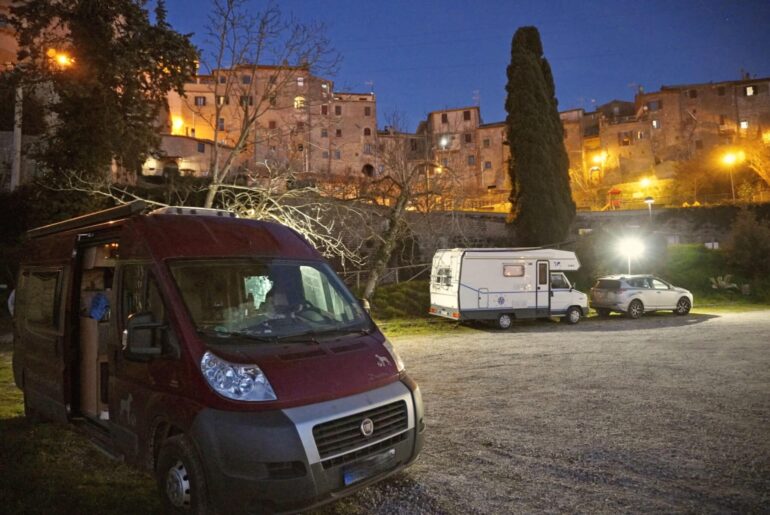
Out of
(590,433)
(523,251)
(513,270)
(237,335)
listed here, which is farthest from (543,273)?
(237,335)

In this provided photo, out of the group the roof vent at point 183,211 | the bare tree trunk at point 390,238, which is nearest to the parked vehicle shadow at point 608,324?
the bare tree trunk at point 390,238

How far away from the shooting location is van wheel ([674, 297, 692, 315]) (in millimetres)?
19188

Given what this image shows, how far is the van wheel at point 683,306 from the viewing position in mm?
19188

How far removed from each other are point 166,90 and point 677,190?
52803mm

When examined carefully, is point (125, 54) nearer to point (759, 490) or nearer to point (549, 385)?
point (549, 385)

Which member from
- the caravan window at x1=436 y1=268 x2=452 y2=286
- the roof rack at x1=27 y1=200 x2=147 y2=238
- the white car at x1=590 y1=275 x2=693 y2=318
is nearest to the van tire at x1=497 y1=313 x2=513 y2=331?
the caravan window at x1=436 y1=268 x2=452 y2=286

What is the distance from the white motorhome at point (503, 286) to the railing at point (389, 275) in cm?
Result: 438

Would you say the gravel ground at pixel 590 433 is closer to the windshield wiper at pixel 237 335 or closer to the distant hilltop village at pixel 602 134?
the windshield wiper at pixel 237 335

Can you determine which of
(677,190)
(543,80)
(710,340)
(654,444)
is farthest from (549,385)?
(677,190)

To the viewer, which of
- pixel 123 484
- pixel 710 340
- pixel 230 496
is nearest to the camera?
pixel 230 496

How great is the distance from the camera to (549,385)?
315 inches

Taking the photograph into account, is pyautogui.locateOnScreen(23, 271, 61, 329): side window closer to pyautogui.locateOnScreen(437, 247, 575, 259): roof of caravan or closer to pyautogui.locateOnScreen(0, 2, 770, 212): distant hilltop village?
pyautogui.locateOnScreen(437, 247, 575, 259): roof of caravan

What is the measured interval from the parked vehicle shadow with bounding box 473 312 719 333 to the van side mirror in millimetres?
13665

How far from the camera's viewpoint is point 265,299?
4.40 m
